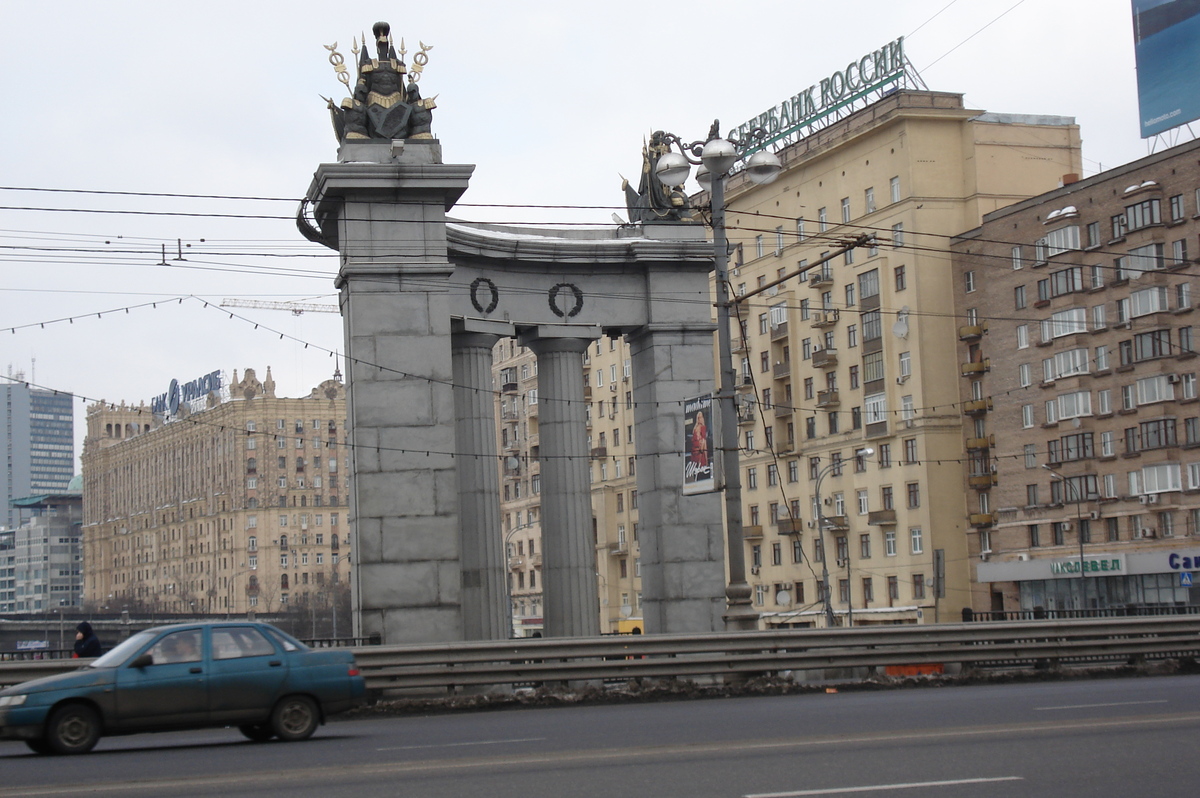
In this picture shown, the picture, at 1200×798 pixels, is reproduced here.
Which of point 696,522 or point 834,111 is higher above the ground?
point 834,111

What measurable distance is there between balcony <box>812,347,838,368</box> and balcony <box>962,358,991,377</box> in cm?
775

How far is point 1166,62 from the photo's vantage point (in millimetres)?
65000

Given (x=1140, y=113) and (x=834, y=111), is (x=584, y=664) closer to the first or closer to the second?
(x=1140, y=113)

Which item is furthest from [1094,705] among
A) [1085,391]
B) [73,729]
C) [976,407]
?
[976,407]

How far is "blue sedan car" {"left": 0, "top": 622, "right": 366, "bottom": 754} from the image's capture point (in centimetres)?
1570

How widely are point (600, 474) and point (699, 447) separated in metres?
73.2

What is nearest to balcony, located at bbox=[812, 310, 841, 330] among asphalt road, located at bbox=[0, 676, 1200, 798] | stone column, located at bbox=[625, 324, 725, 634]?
stone column, located at bbox=[625, 324, 725, 634]

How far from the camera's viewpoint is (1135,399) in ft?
216

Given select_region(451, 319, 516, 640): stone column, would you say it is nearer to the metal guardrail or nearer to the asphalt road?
the metal guardrail

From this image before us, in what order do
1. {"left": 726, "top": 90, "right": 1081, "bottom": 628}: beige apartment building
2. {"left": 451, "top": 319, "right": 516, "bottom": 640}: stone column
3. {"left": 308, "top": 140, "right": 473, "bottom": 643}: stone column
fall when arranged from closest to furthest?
{"left": 308, "top": 140, "right": 473, "bottom": 643}: stone column → {"left": 451, "top": 319, "right": 516, "bottom": 640}: stone column → {"left": 726, "top": 90, "right": 1081, "bottom": 628}: beige apartment building

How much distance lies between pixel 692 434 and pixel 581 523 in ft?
22.7

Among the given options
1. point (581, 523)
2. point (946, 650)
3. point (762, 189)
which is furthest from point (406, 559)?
point (762, 189)

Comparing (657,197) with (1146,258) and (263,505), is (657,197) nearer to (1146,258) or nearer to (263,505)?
(1146,258)

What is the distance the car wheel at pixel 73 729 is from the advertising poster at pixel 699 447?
11.3m
